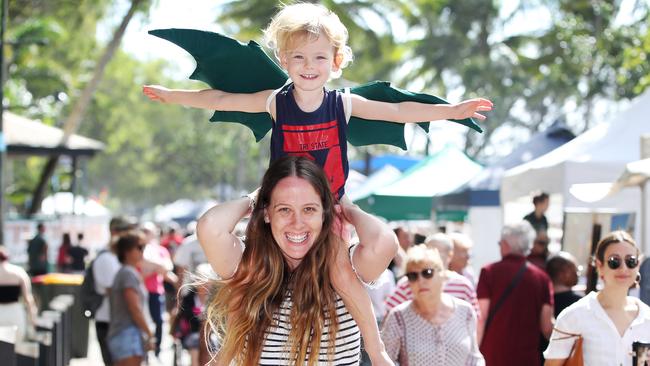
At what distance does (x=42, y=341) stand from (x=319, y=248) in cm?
637

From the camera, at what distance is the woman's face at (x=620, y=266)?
6191mm

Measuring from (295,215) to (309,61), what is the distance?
0.62 meters

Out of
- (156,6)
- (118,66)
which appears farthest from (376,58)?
(118,66)

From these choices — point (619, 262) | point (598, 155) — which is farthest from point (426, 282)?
point (598, 155)

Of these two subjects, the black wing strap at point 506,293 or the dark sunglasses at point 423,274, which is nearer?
the dark sunglasses at point 423,274

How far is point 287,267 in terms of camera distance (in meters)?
4.23

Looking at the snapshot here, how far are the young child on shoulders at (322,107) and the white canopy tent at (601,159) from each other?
646cm

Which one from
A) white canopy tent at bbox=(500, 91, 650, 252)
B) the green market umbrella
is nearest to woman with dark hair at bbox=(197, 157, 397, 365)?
the green market umbrella

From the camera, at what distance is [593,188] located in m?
9.05

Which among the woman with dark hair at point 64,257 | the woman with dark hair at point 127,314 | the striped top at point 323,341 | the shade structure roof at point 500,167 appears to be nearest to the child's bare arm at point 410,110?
the striped top at point 323,341

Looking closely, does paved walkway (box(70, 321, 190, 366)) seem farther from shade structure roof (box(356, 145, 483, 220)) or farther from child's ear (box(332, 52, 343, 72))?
child's ear (box(332, 52, 343, 72))

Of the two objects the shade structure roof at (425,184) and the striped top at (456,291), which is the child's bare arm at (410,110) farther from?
the shade structure roof at (425,184)

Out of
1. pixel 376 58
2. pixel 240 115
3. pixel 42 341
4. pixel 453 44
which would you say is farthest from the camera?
pixel 453 44

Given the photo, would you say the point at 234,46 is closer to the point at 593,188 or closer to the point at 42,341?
the point at 593,188
